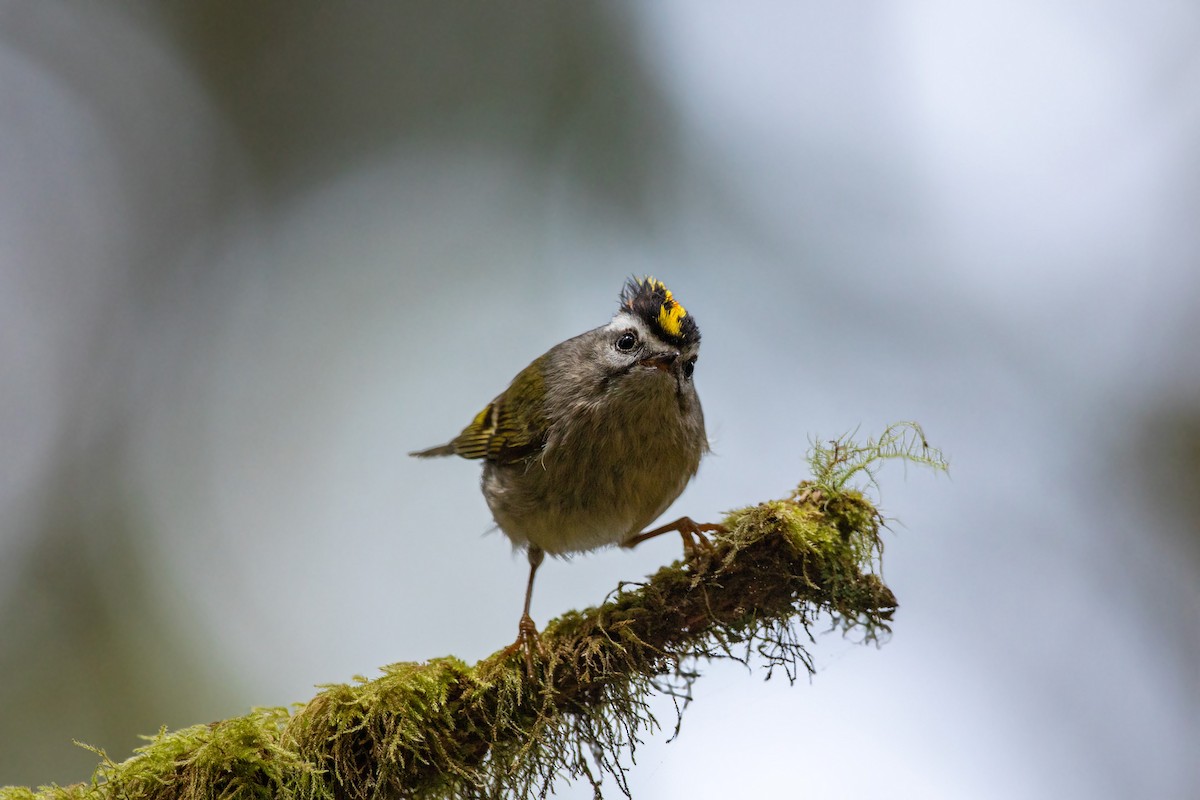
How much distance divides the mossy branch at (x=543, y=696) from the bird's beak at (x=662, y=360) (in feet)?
2.79

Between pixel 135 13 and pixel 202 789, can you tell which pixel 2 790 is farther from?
pixel 135 13

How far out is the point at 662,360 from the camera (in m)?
3.07

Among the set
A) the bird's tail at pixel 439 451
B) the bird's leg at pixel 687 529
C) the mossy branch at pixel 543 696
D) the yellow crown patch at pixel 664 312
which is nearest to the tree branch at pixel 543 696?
the mossy branch at pixel 543 696

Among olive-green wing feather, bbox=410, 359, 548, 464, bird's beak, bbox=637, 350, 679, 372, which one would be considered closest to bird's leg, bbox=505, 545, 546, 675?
olive-green wing feather, bbox=410, 359, 548, 464

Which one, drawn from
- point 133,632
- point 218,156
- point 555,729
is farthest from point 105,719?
point 555,729

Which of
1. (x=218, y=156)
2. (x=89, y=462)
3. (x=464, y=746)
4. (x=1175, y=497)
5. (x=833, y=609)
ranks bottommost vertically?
(x=464, y=746)

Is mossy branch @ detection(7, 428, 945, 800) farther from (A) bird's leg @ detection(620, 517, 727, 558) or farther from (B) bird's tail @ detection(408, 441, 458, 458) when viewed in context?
(B) bird's tail @ detection(408, 441, 458, 458)

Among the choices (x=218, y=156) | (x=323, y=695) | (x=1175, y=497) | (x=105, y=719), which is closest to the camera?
(x=323, y=695)

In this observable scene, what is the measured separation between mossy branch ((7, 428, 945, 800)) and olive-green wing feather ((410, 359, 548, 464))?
3.51 ft

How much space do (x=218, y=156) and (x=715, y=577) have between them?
6479 mm

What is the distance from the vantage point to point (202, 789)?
6.64 ft

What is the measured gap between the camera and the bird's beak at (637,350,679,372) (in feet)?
10.1

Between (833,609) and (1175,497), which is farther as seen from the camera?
(1175,497)

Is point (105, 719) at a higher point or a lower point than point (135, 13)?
lower
